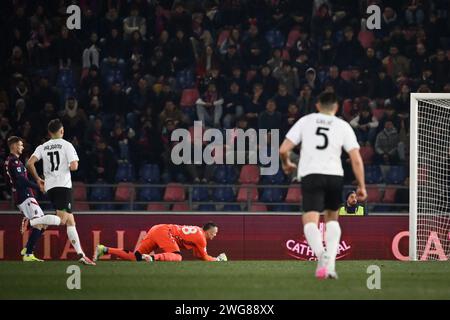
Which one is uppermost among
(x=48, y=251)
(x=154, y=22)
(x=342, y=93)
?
(x=154, y=22)

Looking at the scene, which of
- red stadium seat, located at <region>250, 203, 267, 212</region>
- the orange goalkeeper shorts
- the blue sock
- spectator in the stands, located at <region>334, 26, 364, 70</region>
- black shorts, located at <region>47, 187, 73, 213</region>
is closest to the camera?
black shorts, located at <region>47, 187, 73, 213</region>

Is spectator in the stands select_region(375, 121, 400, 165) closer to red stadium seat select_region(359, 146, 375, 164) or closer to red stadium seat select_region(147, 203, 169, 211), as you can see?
red stadium seat select_region(359, 146, 375, 164)

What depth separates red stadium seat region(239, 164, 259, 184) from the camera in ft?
66.2

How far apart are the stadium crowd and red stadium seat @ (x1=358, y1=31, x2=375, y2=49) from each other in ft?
0.09

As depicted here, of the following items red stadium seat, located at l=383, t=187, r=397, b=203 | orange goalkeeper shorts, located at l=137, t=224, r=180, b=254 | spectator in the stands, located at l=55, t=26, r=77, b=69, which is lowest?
orange goalkeeper shorts, located at l=137, t=224, r=180, b=254

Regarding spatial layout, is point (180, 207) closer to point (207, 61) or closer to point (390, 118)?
point (207, 61)

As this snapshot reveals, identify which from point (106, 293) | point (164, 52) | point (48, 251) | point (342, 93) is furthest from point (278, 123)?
point (106, 293)

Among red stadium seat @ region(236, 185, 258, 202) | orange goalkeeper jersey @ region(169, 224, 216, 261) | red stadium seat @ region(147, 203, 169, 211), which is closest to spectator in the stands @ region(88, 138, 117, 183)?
red stadium seat @ region(147, 203, 169, 211)

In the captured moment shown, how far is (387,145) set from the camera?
2055 cm

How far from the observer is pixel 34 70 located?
2239 cm

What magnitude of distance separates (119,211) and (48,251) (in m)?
1.44

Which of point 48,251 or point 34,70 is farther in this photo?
point 34,70

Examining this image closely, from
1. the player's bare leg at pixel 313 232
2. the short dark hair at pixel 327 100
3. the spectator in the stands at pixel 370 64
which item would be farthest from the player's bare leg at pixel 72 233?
the spectator in the stands at pixel 370 64

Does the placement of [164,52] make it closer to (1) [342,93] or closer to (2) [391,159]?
(1) [342,93]
